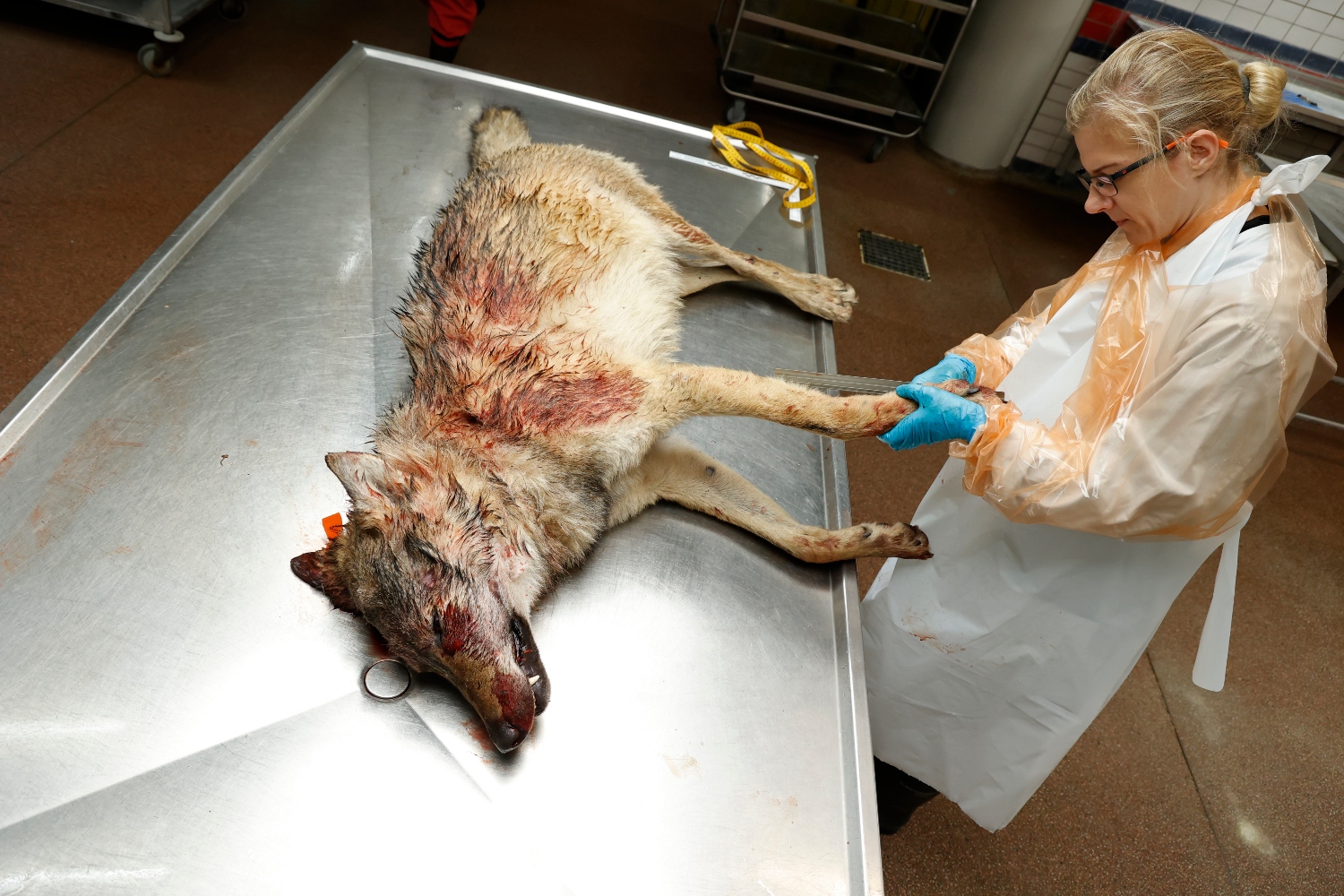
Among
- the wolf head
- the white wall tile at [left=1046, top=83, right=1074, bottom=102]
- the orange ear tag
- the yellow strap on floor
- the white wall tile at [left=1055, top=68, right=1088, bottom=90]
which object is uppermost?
the white wall tile at [left=1055, top=68, right=1088, bottom=90]

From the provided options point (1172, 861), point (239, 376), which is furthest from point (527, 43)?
point (1172, 861)

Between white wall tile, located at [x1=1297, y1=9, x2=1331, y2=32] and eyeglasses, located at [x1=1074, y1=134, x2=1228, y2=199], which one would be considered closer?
eyeglasses, located at [x1=1074, y1=134, x2=1228, y2=199]

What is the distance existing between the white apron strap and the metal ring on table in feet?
6.62

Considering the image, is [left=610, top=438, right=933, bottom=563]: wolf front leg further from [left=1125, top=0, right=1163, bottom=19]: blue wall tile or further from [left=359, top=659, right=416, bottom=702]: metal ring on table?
[left=1125, top=0, right=1163, bottom=19]: blue wall tile

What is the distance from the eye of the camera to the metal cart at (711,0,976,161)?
5.86 metres

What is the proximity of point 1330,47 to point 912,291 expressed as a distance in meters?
3.75

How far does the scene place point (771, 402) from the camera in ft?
6.97

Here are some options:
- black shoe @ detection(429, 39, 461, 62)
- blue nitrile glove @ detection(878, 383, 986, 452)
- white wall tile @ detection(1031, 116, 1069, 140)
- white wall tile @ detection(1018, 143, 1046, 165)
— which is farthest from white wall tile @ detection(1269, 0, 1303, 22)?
blue nitrile glove @ detection(878, 383, 986, 452)

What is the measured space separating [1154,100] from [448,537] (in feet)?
6.12

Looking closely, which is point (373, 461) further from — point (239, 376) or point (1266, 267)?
point (1266, 267)

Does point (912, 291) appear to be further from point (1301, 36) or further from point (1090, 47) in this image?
point (1301, 36)

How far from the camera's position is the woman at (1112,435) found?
61.9 inches

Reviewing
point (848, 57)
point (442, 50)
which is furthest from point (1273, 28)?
point (442, 50)

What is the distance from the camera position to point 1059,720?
208 cm
